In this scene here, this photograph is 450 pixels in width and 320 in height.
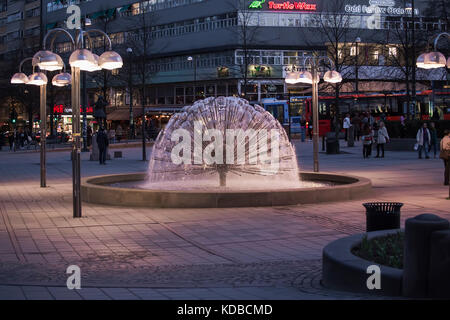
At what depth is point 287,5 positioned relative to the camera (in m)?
77.8

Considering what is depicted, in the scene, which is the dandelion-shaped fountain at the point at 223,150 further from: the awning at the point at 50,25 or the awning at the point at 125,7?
the awning at the point at 50,25

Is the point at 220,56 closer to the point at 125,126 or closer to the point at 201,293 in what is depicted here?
the point at 125,126

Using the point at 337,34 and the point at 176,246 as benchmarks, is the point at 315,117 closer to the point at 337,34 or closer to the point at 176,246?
the point at 176,246

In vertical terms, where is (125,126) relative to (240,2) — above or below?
below

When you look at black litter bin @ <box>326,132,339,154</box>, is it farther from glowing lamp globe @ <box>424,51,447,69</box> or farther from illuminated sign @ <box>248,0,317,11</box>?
illuminated sign @ <box>248,0,317,11</box>

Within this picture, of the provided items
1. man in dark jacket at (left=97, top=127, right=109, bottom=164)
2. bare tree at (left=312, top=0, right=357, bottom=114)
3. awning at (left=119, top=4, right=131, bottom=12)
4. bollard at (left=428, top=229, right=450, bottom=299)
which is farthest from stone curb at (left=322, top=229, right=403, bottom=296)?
awning at (left=119, top=4, right=131, bottom=12)

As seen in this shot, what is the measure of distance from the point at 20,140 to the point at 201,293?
56.4m

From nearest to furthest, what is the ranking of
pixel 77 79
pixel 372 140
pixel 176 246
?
pixel 176 246 → pixel 77 79 → pixel 372 140

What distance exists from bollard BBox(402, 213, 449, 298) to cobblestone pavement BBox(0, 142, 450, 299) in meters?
0.60

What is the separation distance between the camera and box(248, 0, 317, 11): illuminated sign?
76.8 metres

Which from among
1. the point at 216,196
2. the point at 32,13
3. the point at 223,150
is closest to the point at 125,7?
the point at 32,13

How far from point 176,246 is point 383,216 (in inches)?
128

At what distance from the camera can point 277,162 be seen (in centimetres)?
1939
